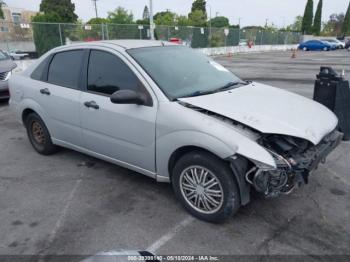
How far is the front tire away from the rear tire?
8.19 feet

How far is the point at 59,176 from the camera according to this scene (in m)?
4.46

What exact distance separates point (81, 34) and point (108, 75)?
56.8 ft

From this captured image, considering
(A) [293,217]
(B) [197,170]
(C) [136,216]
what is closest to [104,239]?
(C) [136,216]

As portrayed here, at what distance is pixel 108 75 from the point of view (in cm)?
391

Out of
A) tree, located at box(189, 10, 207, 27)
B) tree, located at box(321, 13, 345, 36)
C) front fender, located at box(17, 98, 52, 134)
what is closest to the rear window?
front fender, located at box(17, 98, 52, 134)

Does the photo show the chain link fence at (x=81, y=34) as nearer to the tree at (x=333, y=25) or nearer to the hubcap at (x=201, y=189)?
the hubcap at (x=201, y=189)

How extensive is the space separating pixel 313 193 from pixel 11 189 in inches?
145

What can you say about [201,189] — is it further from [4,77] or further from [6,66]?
[6,66]

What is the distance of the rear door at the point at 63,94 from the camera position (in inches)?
167

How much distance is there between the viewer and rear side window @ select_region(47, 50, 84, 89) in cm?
427

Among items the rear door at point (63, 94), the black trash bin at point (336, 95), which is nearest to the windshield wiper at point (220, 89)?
the rear door at point (63, 94)

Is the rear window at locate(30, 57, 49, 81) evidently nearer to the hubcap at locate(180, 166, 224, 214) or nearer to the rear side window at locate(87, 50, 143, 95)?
the rear side window at locate(87, 50, 143, 95)

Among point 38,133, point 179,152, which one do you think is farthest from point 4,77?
point 179,152

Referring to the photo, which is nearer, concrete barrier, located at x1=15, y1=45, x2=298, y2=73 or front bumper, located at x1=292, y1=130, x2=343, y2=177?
front bumper, located at x1=292, y1=130, x2=343, y2=177
